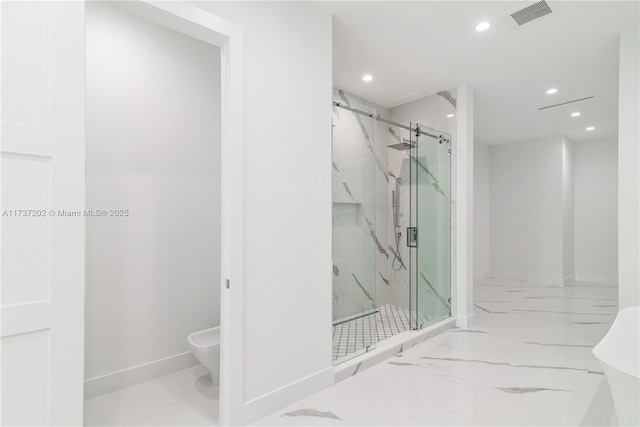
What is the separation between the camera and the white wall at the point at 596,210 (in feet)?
19.8

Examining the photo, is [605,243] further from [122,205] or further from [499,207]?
[122,205]

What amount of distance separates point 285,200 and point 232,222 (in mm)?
405

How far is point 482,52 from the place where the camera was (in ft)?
9.98

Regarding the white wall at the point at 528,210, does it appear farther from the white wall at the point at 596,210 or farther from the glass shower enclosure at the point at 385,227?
the glass shower enclosure at the point at 385,227

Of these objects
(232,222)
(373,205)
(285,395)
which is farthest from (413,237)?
(232,222)

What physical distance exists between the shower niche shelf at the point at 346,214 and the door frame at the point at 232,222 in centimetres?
105

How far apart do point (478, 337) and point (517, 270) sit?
388 cm

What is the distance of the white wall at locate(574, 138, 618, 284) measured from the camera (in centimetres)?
604

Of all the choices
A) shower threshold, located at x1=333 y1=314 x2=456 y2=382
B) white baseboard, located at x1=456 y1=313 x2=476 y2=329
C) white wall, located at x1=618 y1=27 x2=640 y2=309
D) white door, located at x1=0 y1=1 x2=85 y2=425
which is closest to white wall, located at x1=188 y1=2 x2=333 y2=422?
shower threshold, located at x1=333 y1=314 x2=456 y2=382

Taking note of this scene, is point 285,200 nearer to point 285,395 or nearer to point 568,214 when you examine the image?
point 285,395

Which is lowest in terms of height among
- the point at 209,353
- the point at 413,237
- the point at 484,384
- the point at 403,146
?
the point at 484,384

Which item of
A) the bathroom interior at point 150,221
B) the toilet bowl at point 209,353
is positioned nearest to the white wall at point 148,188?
the bathroom interior at point 150,221

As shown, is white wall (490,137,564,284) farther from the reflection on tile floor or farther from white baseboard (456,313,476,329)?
the reflection on tile floor

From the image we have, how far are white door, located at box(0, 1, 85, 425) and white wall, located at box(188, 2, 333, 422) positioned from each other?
765 mm
